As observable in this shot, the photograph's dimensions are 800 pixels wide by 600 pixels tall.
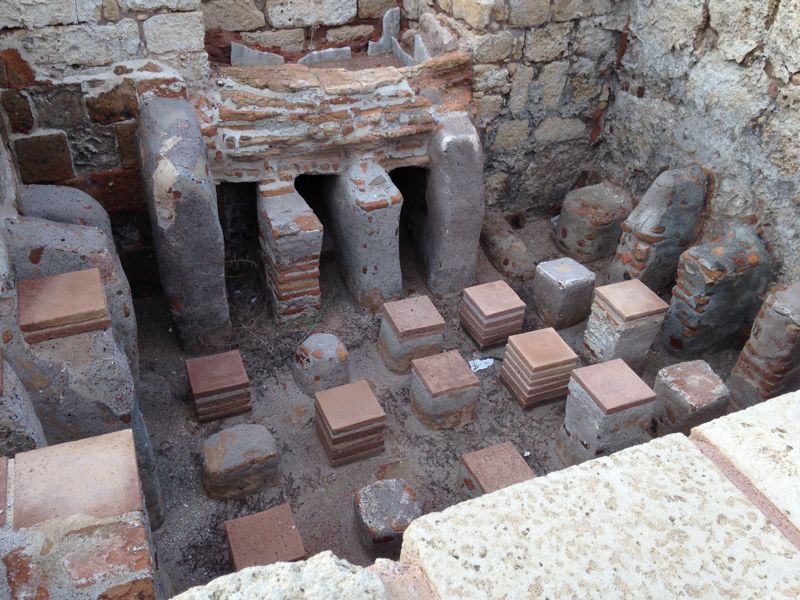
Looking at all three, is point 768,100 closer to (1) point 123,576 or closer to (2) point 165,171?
(2) point 165,171

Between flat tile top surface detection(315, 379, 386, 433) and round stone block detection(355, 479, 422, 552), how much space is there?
0.37 m

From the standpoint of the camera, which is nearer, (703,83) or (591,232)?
(703,83)

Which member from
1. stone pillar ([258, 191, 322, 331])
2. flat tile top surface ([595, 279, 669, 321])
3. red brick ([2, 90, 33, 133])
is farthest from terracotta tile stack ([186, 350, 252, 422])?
flat tile top surface ([595, 279, 669, 321])

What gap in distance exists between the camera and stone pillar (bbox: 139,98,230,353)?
3637 mm

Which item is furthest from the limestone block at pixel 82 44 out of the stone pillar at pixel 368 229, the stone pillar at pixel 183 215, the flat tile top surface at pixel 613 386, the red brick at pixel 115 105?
the flat tile top surface at pixel 613 386

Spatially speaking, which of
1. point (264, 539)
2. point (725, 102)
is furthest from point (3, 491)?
point (725, 102)

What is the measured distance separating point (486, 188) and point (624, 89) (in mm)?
1253

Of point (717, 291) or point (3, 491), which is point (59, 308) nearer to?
point (3, 491)

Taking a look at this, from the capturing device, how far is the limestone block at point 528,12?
4594 millimetres

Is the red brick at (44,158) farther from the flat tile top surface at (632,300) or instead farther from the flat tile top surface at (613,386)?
the flat tile top surface at (632,300)

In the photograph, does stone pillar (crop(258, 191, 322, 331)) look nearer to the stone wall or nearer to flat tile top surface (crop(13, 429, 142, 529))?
flat tile top surface (crop(13, 429, 142, 529))

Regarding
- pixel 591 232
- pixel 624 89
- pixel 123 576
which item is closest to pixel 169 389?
pixel 123 576

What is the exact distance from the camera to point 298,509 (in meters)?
3.54

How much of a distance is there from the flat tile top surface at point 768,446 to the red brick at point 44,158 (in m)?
3.77
